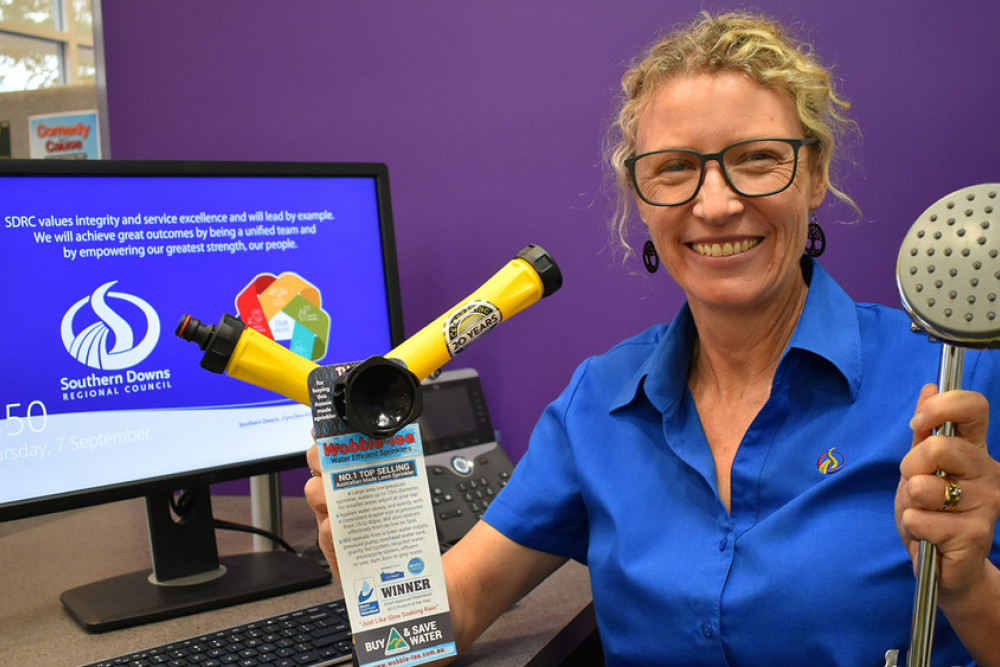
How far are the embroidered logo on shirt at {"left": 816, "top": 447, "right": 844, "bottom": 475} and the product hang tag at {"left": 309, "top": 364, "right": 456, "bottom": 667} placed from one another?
15.9 inches

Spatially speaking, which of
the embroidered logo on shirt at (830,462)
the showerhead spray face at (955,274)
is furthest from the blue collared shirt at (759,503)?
the showerhead spray face at (955,274)

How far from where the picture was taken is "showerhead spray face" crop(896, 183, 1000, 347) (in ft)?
1.84

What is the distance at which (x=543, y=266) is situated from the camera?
74 centimetres

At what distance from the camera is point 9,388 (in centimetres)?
103

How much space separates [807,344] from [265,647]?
0.63 m

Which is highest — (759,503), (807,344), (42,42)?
(42,42)

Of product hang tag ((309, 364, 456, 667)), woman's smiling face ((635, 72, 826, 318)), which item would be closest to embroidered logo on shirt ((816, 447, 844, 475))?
woman's smiling face ((635, 72, 826, 318))

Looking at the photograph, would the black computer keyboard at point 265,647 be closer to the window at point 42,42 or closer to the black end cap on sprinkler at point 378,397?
the black end cap on sprinkler at point 378,397

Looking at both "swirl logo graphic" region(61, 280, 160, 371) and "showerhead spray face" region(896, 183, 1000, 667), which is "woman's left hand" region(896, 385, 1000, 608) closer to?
"showerhead spray face" region(896, 183, 1000, 667)

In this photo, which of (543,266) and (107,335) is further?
(107,335)

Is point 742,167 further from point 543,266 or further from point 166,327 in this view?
point 166,327

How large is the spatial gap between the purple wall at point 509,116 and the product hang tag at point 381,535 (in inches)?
30.4

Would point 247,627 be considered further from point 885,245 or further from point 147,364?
point 885,245

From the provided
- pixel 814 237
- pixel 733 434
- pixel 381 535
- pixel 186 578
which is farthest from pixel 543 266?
pixel 186 578
